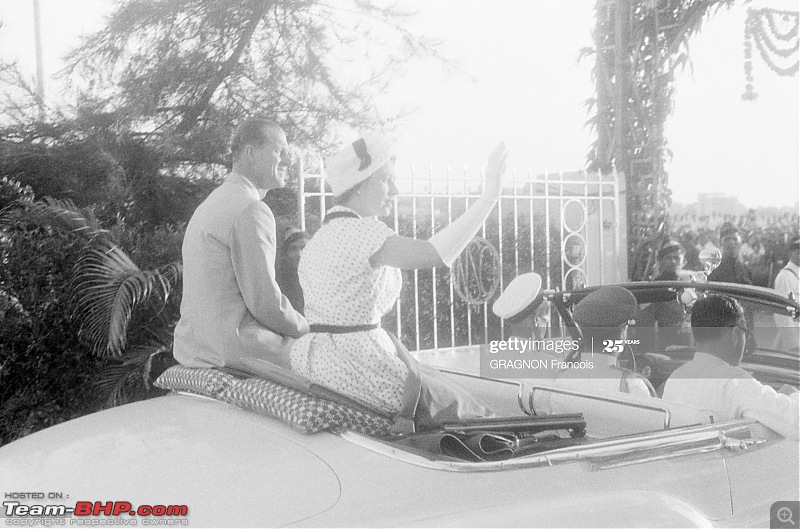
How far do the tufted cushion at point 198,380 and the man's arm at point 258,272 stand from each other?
361 millimetres

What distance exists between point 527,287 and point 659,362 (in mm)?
968

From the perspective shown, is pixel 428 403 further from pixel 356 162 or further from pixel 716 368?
pixel 716 368

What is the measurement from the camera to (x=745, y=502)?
64.4 inches

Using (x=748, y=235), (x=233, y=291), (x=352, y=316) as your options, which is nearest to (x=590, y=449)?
(x=352, y=316)

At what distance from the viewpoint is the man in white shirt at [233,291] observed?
2.37 meters

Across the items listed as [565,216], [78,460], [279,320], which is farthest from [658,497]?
[565,216]

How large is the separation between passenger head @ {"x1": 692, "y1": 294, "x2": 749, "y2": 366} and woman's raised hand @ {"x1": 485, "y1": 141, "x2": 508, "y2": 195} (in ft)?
2.50

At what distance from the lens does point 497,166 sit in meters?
1.86

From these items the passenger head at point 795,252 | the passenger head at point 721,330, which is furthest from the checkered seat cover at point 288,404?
the passenger head at point 795,252

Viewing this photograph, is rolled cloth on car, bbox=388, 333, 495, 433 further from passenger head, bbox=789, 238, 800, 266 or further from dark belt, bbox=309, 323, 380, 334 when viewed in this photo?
passenger head, bbox=789, 238, 800, 266

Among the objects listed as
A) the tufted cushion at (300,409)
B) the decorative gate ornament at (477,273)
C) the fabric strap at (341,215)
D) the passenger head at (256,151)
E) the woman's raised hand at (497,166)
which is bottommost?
the decorative gate ornament at (477,273)

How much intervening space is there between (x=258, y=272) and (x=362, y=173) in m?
0.52

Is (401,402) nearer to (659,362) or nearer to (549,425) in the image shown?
(549,425)

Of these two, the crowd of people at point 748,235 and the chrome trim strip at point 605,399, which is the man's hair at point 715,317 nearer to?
the chrome trim strip at point 605,399
